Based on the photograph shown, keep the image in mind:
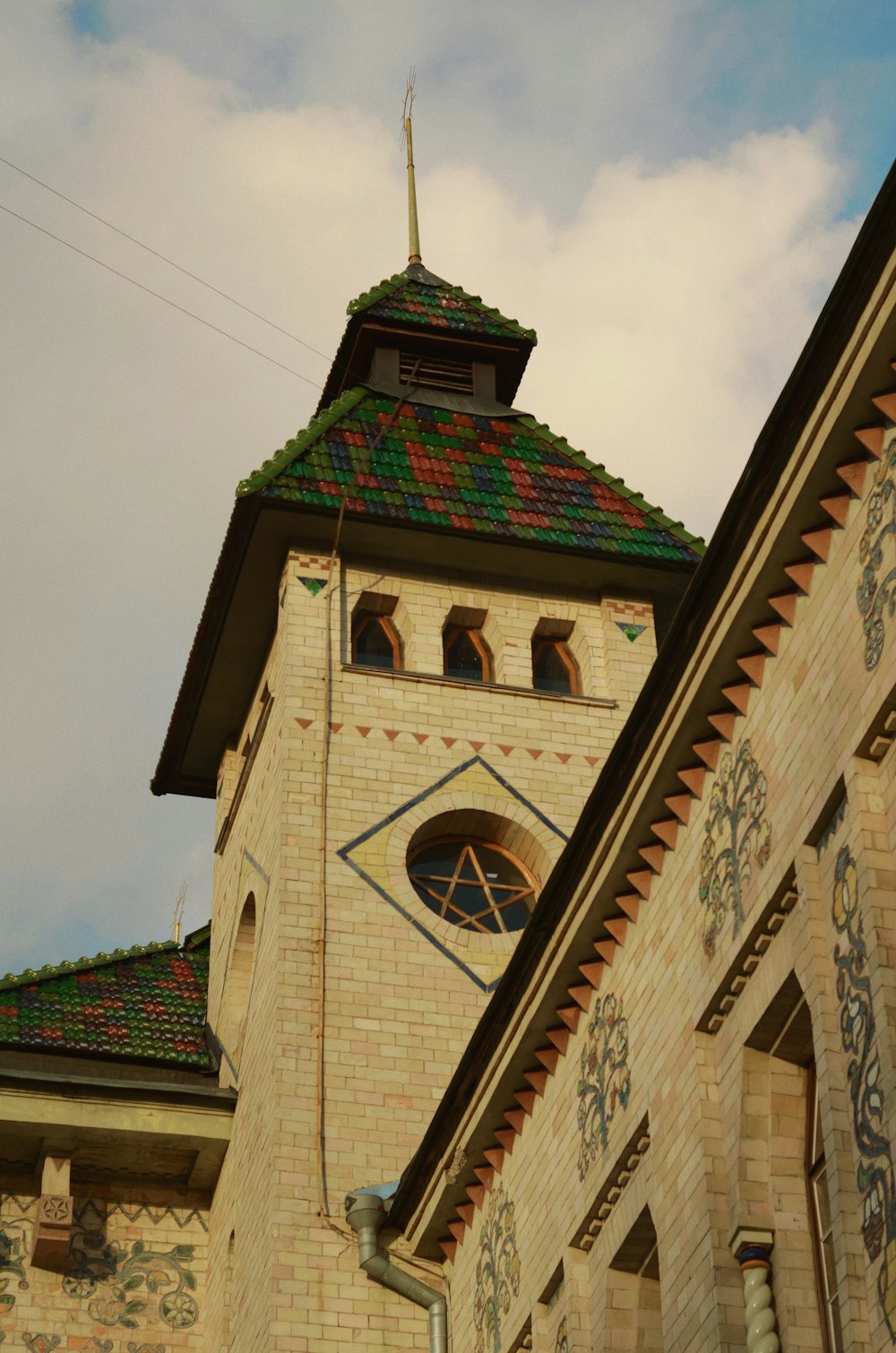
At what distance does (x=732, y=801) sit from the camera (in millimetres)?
12094

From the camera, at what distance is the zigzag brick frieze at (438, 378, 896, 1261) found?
1108 centimetres

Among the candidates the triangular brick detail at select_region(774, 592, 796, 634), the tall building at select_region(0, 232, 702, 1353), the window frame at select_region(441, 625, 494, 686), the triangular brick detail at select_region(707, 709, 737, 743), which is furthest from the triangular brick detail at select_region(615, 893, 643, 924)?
the window frame at select_region(441, 625, 494, 686)

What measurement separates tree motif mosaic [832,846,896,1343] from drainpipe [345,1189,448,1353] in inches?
274

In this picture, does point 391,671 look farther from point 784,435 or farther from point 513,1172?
point 784,435

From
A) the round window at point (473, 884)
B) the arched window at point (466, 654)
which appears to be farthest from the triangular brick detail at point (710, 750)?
the arched window at point (466, 654)

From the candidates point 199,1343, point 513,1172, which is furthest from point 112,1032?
point 513,1172

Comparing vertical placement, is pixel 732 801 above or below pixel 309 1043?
above

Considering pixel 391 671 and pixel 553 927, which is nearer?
pixel 553 927

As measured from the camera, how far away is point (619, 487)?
24.0 metres

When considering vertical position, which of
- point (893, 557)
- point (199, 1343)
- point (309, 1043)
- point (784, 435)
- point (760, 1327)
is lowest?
point (199, 1343)

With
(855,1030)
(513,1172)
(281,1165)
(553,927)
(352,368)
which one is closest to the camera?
(855,1030)

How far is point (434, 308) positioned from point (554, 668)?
5.75 meters

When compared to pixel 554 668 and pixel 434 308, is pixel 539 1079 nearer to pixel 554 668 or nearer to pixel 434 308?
pixel 554 668

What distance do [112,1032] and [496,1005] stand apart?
7.11 metres
